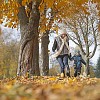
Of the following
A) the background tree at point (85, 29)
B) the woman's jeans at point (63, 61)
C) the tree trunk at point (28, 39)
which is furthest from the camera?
the background tree at point (85, 29)

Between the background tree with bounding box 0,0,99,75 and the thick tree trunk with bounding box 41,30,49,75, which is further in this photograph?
the thick tree trunk with bounding box 41,30,49,75

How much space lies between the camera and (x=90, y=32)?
144 feet

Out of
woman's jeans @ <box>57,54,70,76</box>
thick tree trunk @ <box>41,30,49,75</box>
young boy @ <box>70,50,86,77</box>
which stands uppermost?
thick tree trunk @ <box>41,30,49,75</box>

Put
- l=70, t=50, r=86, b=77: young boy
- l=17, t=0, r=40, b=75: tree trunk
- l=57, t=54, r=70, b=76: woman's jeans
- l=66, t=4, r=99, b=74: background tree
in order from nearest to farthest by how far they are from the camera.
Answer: l=57, t=54, r=70, b=76: woman's jeans < l=17, t=0, r=40, b=75: tree trunk < l=70, t=50, r=86, b=77: young boy < l=66, t=4, r=99, b=74: background tree

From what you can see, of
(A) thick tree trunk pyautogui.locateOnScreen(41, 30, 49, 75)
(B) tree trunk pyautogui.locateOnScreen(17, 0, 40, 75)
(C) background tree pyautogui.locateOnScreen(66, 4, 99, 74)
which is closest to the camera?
(B) tree trunk pyautogui.locateOnScreen(17, 0, 40, 75)

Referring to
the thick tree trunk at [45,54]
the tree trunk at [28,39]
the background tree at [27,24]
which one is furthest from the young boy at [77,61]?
the thick tree trunk at [45,54]

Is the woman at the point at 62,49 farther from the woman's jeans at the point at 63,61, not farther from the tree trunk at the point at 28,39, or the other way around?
the tree trunk at the point at 28,39

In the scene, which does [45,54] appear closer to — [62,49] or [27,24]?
[27,24]

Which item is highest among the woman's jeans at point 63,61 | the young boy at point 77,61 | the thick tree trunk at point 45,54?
the thick tree trunk at point 45,54

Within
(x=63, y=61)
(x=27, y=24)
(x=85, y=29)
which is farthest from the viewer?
(x=85, y=29)

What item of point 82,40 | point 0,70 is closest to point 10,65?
point 0,70

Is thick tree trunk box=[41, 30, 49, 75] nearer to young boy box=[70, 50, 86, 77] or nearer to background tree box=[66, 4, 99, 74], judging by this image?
young boy box=[70, 50, 86, 77]

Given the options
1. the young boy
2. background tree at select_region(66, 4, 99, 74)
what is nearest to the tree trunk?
the young boy

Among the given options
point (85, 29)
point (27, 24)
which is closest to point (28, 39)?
point (27, 24)
